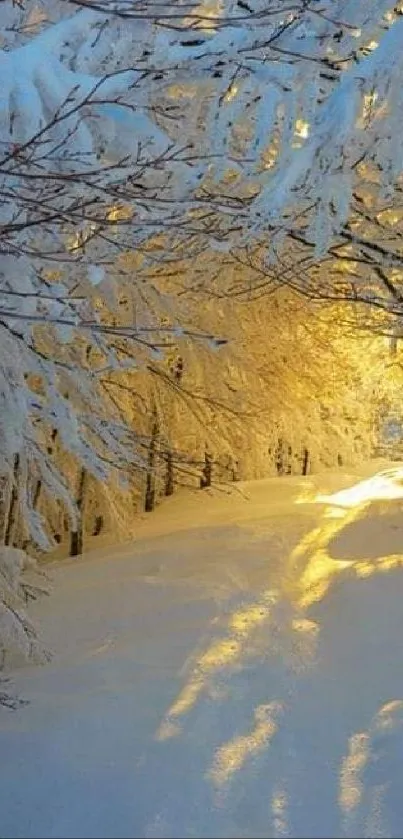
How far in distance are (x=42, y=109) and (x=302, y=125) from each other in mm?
1493

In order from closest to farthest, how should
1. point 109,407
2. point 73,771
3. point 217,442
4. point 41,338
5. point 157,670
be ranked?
1. point 73,771
2. point 157,670
3. point 41,338
4. point 109,407
5. point 217,442

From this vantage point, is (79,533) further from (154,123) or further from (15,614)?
(154,123)

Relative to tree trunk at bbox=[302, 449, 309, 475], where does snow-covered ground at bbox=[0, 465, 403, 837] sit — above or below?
below

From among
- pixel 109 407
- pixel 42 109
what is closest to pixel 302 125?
Answer: pixel 42 109

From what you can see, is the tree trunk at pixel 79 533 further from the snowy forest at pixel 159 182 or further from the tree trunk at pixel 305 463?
the tree trunk at pixel 305 463

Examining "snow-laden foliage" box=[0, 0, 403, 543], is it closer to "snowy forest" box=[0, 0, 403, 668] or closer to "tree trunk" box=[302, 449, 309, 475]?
"snowy forest" box=[0, 0, 403, 668]

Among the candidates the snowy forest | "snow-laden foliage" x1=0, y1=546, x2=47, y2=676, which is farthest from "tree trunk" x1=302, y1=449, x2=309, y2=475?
"snow-laden foliage" x1=0, y1=546, x2=47, y2=676

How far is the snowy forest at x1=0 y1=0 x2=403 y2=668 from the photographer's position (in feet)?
12.2

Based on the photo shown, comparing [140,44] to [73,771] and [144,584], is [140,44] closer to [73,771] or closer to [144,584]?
[73,771]

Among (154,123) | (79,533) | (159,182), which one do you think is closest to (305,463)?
(79,533)

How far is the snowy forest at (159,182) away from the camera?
3.71 metres

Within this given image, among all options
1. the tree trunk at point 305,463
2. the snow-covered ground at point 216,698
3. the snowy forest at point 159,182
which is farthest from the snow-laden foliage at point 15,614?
the tree trunk at point 305,463

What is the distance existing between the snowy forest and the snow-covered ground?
27.7 inches

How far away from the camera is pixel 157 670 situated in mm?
4906
